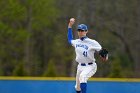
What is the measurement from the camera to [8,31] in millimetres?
23469

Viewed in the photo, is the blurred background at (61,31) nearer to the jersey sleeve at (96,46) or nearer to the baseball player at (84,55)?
the baseball player at (84,55)

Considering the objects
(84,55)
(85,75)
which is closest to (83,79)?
(85,75)

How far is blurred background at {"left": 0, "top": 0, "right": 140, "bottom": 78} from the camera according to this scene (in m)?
23.8

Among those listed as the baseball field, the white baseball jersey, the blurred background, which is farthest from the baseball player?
the blurred background

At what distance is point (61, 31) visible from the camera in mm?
32469

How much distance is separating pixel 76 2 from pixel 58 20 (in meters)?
5.71

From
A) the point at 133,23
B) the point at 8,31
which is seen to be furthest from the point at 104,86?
the point at 133,23

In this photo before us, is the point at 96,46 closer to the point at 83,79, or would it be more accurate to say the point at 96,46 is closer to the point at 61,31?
the point at 83,79

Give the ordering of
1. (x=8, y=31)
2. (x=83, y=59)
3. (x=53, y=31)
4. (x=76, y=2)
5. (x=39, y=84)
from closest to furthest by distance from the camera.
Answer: (x=83, y=59) < (x=39, y=84) < (x=8, y=31) < (x=76, y=2) < (x=53, y=31)

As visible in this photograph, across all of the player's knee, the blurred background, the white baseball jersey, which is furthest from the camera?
the blurred background

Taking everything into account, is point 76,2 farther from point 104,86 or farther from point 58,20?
point 104,86

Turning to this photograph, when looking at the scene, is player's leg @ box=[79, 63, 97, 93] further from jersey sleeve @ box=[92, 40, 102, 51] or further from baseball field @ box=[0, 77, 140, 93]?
baseball field @ box=[0, 77, 140, 93]

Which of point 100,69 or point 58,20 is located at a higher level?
point 58,20

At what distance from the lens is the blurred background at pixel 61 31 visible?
78.1 feet
